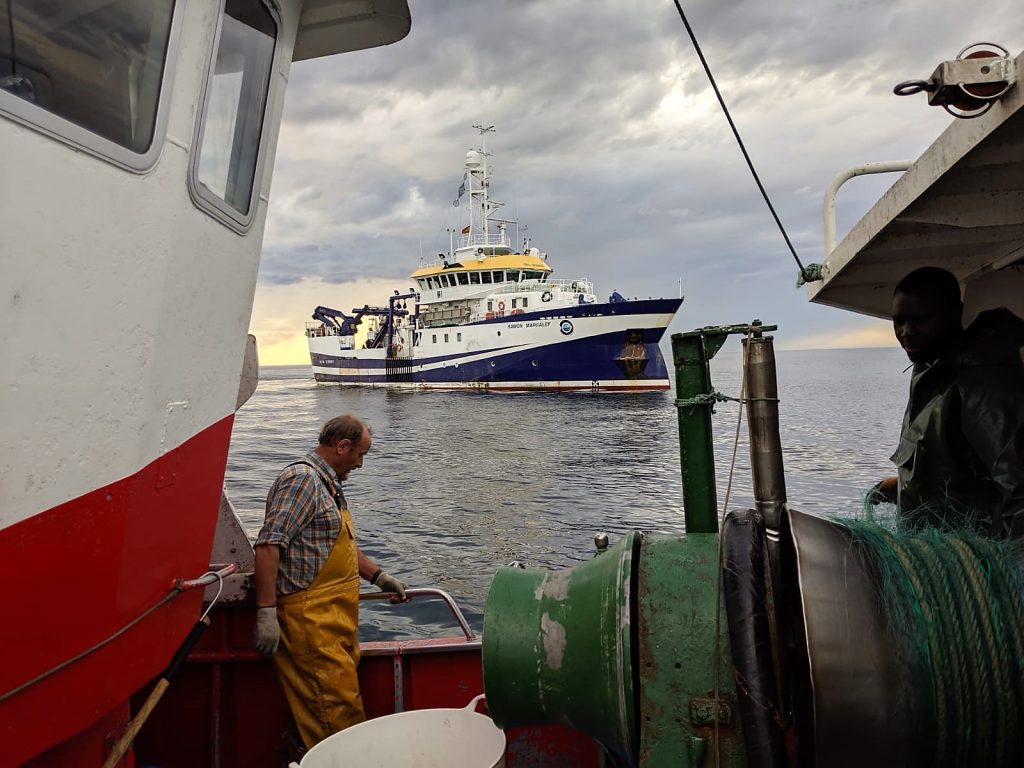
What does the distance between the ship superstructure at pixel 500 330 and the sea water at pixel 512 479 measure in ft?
15.3

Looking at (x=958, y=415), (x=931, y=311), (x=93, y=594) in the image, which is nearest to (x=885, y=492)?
(x=958, y=415)

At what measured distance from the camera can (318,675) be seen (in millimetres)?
3381

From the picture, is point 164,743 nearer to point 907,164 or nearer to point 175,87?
point 175,87

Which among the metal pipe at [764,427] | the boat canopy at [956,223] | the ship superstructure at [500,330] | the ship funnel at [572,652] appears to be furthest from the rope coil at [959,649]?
the ship superstructure at [500,330]

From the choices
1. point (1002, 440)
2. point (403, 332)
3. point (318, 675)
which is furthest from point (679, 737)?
point (403, 332)

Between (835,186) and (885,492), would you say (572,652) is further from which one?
(835,186)

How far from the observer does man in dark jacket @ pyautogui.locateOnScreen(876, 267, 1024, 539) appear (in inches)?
94.0

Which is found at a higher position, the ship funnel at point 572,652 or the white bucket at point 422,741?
the ship funnel at point 572,652

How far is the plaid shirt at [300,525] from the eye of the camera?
3.29 m

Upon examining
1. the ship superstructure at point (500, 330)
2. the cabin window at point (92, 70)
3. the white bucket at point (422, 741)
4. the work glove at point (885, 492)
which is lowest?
the white bucket at point (422, 741)

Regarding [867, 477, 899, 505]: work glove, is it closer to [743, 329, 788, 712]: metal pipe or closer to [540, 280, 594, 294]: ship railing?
[743, 329, 788, 712]: metal pipe

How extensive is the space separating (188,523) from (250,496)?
1466 cm

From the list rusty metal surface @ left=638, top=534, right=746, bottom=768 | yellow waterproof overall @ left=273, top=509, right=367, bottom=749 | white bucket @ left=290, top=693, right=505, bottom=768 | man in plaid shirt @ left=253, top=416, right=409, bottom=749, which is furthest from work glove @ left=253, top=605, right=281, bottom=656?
rusty metal surface @ left=638, top=534, right=746, bottom=768

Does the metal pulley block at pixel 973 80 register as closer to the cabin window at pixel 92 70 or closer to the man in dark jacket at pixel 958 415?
the man in dark jacket at pixel 958 415
